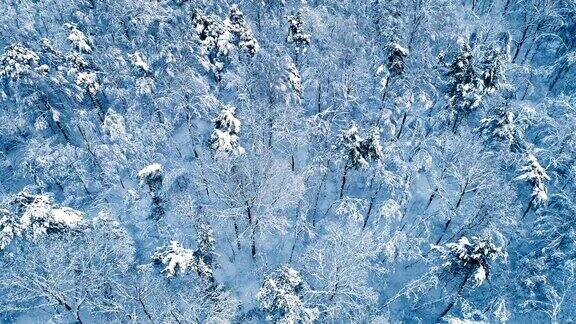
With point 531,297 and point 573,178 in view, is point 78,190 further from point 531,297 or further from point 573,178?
point 573,178

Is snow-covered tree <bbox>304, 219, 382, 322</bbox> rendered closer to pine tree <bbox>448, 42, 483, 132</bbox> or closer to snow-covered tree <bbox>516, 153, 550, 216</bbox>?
snow-covered tree <bbox>516, 153, 550, 216</bbox>

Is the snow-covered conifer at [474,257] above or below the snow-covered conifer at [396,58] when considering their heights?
below

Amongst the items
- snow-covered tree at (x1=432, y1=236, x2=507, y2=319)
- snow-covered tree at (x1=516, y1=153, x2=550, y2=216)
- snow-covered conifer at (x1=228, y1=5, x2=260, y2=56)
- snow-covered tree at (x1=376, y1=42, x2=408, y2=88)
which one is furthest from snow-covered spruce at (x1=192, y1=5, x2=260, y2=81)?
snow-covered tree at (x1=516, y1=153, x2=550, y2=216)

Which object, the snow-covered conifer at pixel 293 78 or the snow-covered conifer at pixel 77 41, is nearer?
the snow-covered conifer at pixel 77 41

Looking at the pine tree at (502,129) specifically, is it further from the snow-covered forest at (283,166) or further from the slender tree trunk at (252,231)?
the slender tree trunk at (252,231)

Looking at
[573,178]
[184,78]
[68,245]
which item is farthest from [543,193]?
[68,245]

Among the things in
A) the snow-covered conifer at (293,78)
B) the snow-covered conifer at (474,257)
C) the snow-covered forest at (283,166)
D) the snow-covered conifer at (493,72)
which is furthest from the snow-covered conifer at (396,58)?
the snow-covered conifer at (474,257)
